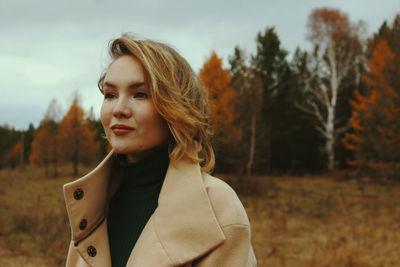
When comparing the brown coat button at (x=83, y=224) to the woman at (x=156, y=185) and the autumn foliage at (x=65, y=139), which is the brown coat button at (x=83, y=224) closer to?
the woman at (x=156, y=185)

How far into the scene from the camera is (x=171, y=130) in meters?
1.16

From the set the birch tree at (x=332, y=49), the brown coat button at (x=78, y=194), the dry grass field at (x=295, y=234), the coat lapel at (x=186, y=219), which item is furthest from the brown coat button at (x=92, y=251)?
the birch tree at (x=332, y=49)

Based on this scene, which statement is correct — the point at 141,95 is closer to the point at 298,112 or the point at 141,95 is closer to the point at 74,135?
the point at 74,135

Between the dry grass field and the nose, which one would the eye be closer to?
the nose

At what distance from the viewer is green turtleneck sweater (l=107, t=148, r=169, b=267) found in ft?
A: 4.17

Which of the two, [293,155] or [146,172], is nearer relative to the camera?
[146,172]

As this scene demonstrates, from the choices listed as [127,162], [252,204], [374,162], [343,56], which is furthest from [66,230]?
[343,56]

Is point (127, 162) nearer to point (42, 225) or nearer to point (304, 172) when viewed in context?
point (42, 225)

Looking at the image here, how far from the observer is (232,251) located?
1.04 meters

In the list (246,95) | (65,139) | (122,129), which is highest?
(246,95)

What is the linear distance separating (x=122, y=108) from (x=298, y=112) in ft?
86.9

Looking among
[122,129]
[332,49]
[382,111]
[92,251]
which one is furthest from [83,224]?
[332,49]

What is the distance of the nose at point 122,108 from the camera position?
113cm

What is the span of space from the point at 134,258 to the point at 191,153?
0.38 metres
